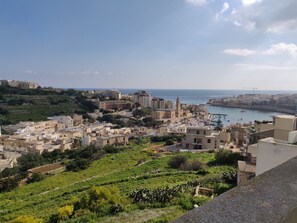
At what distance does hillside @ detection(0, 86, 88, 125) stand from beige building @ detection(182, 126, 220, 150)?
3786 centimetres

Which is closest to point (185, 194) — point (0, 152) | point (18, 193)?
point (18, 193)

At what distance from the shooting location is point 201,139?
32688 millimetres

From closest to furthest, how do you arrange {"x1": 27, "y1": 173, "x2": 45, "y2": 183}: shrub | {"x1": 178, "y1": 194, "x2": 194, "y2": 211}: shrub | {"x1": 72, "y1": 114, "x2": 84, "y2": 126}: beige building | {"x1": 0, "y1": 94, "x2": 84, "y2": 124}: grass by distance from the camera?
{"x1": 178, "y1": 194, "x2": 194, "y2": 211}: shrub, {"x1": 27, "y1": 173, "x2": 45, "y2": 183}: shrub, {"x1": 0, "y1": 94, "x2": 84, "y2": 124}: grass, {"x1": 72, "y1": 114, "x2": 84, "y2": 126}: beige building

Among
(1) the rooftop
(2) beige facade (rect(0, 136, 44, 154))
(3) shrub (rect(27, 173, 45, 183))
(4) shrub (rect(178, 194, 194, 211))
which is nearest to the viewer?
(1) the rooftop

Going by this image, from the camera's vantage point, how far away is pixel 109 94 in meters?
106

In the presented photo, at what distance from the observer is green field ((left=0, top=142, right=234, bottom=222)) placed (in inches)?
357

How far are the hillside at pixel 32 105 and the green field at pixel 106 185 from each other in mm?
38202

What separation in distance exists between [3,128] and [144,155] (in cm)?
3346

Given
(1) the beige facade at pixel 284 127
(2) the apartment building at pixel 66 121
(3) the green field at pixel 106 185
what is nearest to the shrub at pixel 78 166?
(3) the green field at pixel 106 185

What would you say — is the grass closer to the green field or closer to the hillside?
the hillside

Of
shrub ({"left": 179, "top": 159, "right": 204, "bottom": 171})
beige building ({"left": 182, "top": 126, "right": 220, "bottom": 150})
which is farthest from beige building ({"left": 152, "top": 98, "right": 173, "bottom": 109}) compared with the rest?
shrub ({"left": 179, "top": 159, "right": 204, "bottom": 171})

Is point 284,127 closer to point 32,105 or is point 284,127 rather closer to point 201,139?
point 201,139

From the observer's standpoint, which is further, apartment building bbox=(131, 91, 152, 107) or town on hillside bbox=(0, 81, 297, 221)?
apartment building bbox=(131, 91, 152, 107)

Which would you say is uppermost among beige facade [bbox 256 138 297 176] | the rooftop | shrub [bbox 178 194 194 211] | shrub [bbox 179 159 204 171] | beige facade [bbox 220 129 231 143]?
the rooftop
